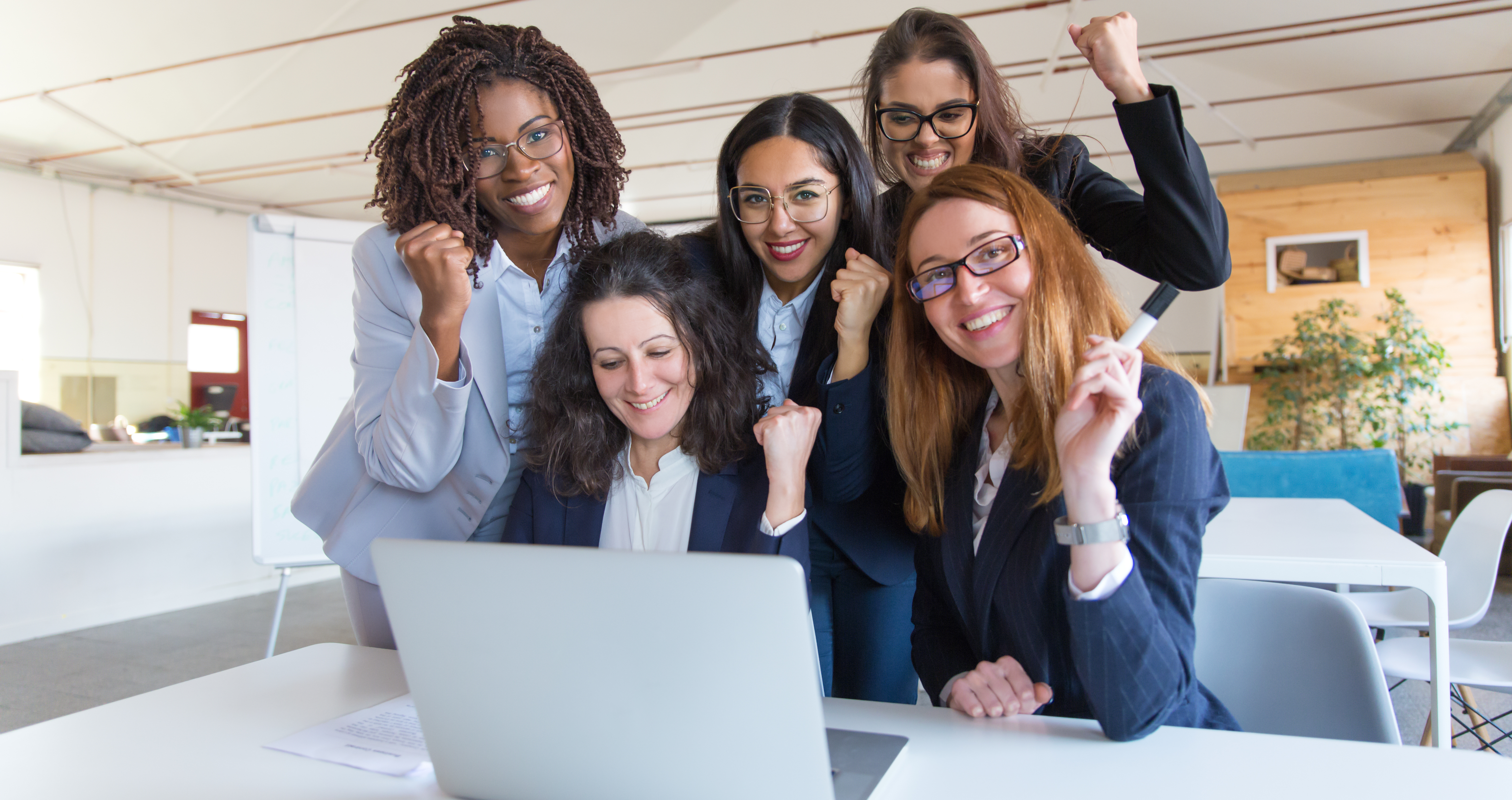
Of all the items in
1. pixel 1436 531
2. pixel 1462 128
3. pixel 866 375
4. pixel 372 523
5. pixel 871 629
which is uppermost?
pixel 1462 128

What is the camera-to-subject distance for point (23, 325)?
7859 mm

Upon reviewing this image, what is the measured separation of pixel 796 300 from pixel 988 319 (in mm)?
502

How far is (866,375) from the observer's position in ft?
4.68

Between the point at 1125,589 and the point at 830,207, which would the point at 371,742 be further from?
the point at 830,207

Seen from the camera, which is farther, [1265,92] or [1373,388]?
[1373,388]

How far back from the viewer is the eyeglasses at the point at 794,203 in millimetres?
1508

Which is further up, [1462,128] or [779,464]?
[1462,128]

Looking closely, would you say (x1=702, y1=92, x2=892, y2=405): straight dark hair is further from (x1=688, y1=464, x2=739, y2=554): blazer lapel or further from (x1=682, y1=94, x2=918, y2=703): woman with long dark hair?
(x1=688, y1=464, x2=739, y2=554): blazer lapel

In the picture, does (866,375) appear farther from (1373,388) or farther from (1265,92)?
(1373,388)

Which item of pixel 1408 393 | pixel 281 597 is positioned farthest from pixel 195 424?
pixel 1408 393

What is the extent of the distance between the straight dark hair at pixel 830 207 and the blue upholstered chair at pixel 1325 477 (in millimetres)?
2914

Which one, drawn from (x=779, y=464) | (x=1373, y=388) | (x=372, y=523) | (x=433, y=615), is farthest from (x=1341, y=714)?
(x=1373, y=388)

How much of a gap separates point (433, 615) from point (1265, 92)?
7613mm

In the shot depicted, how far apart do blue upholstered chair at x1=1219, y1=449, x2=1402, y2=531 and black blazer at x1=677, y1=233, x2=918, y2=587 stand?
280 centimetres
